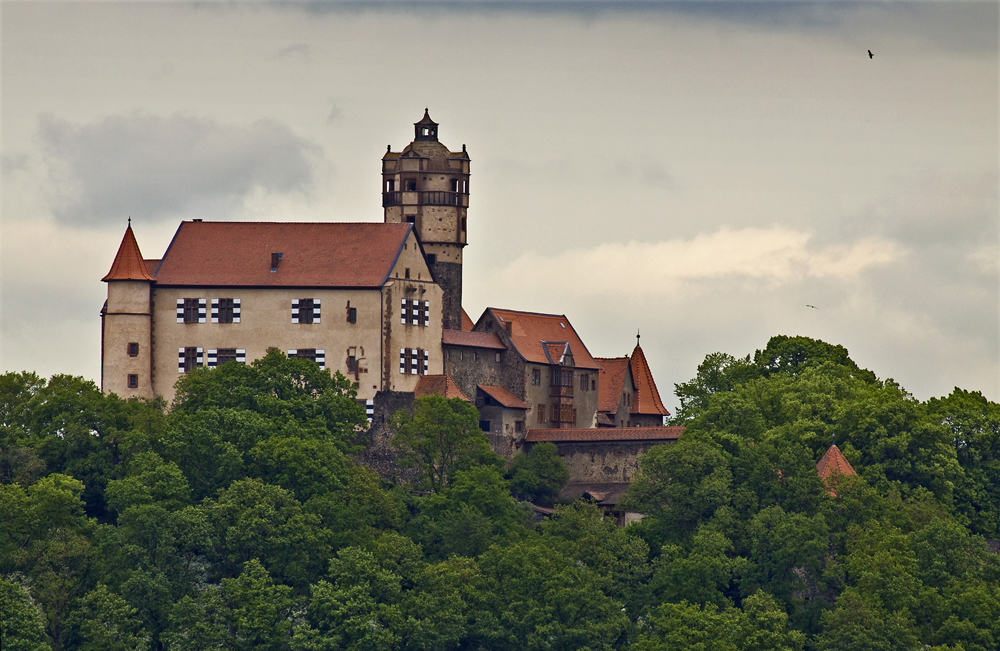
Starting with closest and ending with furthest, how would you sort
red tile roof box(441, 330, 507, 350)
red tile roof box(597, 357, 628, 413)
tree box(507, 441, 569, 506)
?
1. tree box(507, 441, 569, 506)
2. red tile roof box(441, 330, 507, 350)
3. red tile roof box(597, 357, 628, 413)

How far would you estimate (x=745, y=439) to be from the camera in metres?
104

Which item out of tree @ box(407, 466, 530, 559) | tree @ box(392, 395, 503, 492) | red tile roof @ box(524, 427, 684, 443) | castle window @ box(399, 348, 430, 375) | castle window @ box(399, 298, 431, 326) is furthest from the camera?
red tile roof @ box(524, 427, 684, 443)

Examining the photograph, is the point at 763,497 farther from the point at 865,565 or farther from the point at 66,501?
the point at 66,501

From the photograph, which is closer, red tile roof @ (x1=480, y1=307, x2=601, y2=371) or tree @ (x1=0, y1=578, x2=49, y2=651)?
tree @ (x1=0, y1=578, x2=49, y2=651)

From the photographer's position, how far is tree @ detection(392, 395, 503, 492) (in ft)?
343

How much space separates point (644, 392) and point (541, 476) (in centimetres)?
1426

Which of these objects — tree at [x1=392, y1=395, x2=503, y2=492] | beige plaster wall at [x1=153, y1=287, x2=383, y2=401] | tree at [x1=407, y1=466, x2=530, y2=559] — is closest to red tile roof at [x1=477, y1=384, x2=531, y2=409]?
tree at [x1=392, y1=395, x2=503, y2=492]

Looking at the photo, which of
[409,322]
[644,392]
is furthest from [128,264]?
[644,392]

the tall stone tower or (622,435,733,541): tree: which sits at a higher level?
the tall stone tower

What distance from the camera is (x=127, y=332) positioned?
352ft

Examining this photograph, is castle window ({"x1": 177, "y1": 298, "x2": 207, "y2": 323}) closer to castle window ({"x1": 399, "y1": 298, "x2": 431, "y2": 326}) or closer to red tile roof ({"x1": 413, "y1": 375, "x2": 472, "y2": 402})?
castle window ({"x1": 399, "y1": 298, "x2": 431, "y2": 326})

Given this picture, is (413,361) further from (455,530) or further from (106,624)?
(106,624)

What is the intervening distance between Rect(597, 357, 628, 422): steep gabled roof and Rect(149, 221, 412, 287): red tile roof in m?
14.5

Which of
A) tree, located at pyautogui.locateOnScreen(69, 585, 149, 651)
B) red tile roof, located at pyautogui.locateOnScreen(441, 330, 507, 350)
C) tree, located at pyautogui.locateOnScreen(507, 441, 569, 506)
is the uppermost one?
red tile roof, located at pyautogui.locateOnScreen(441, 330, 507, 350)
